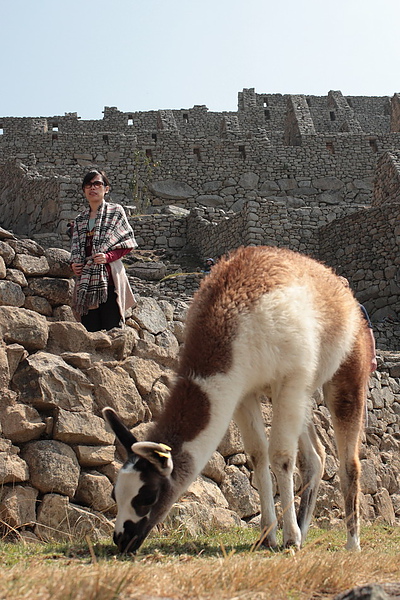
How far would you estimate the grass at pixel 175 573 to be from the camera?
2.49m

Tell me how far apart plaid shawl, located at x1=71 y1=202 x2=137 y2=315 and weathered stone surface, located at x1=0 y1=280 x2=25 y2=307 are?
39 centimetres

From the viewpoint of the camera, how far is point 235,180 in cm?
2214

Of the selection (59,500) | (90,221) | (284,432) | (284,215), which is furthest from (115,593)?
(284,215)

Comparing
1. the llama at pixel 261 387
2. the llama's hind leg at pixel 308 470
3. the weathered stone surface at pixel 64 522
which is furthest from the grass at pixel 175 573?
the llama's hind leg at pixel 308 470

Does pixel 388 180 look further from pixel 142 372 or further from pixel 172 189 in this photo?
pixel 142 372

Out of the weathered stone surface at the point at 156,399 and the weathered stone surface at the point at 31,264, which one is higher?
the weathered stone surface at the point at 31,264

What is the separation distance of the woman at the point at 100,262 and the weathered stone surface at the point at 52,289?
4.7 inches

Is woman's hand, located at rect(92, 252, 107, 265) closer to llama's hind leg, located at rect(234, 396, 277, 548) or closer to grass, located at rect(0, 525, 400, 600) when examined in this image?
llama's hind leg, located at rect(234, 396, 277, 548)

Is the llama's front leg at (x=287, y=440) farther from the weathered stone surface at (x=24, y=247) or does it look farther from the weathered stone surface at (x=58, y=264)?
the weathered stone surface at (x=24, y=247)

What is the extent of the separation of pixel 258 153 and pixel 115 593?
831 inches

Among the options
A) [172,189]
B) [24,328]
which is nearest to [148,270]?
[172,189]

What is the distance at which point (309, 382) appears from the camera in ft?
13.4

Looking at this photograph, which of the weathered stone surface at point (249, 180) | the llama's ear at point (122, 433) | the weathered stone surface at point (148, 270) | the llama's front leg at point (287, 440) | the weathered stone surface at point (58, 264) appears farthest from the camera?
the weathered stone surface at point (249, 180)

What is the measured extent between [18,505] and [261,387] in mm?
1562
